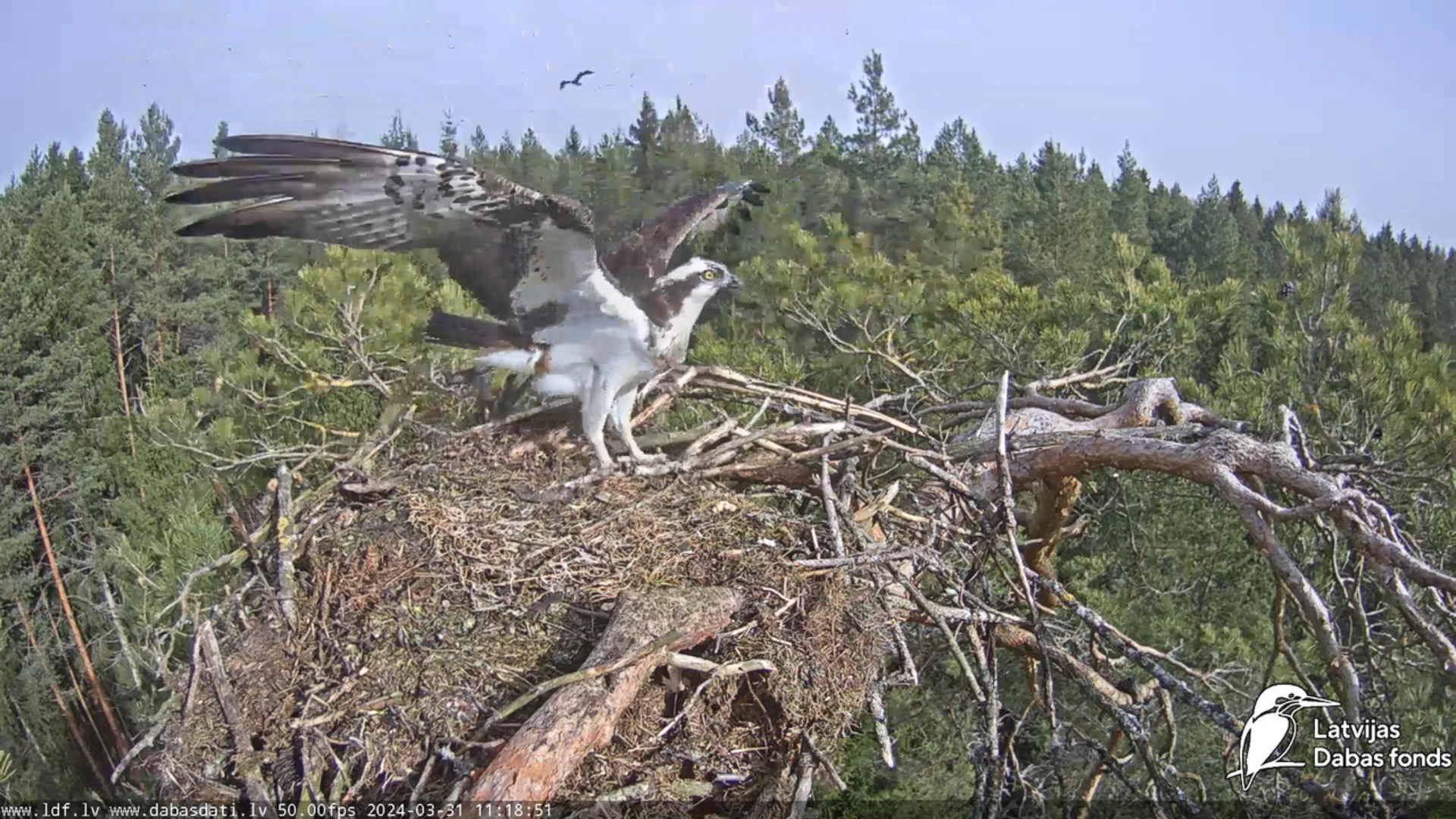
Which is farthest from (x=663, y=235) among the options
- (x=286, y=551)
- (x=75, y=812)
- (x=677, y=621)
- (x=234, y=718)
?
(x=75, y=812)

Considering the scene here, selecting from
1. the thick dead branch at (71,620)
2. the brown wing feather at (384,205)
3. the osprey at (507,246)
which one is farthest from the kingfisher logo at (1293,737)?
the thick dead branch at (71,620)

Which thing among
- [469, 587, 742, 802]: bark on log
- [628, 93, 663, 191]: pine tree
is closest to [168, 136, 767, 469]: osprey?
[469, 587, 742, 802]: bark on log

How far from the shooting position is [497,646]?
281cm

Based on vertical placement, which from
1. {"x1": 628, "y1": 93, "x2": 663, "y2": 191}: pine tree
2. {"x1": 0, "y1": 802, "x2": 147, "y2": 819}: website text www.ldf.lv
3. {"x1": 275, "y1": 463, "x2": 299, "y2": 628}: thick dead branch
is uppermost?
{"x1": 628, "y1": 93, "x2": 663, "y2": 191}: pine tree

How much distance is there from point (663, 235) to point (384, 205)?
1345 millimetres

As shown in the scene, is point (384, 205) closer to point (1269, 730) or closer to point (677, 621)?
point (677, 621)

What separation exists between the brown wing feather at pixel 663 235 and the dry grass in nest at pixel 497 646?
3.75 feet

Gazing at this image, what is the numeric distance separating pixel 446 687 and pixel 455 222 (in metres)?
1.59

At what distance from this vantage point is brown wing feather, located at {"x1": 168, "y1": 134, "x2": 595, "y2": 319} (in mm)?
3111

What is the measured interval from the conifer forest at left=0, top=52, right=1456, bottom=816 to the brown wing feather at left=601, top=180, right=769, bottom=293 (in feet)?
1.70

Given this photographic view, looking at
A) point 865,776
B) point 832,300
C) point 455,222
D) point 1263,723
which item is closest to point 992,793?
point 1263,723

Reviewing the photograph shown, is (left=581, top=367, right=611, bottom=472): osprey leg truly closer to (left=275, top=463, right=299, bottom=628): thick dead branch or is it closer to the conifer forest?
the conifer forest

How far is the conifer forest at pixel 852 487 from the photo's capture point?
2748 mm

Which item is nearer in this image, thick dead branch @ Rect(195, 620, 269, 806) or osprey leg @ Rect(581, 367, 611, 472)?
thick dead branch @ Rect(195, 620, 269, 806)
